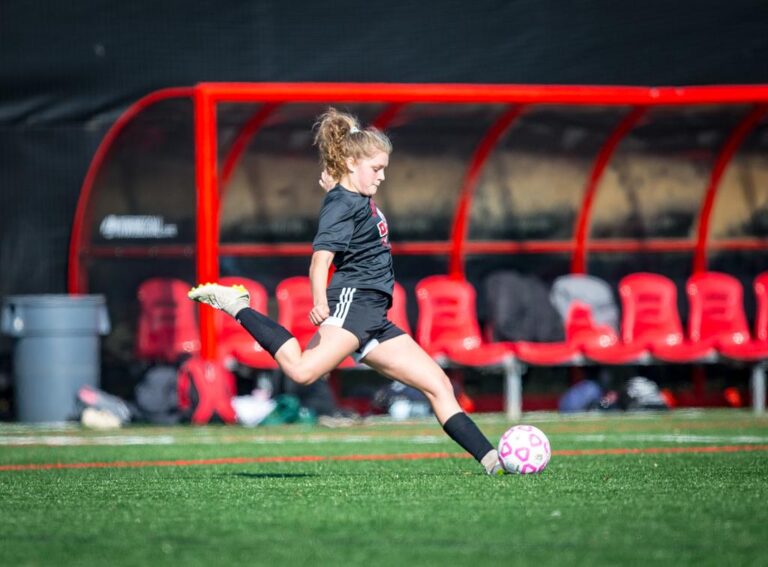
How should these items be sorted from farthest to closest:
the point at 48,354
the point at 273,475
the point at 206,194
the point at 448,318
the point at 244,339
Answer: the point at 448,318 < the point at 244,339 < the point at 48,354 < the point at 206,194 < the point at 273,475

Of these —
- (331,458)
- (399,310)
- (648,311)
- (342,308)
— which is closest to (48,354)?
(399,310)

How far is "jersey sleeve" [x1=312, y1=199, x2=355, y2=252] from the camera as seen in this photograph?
7.20 meters

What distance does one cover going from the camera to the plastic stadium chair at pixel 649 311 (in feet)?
52.4

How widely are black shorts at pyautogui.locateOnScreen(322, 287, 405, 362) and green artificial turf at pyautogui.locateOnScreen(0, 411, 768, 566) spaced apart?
2.47 feet

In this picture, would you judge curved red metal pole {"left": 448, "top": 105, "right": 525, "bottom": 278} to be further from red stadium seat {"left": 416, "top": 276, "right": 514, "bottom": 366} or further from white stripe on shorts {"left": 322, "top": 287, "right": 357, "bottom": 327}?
white stripe on shorts {"left": 322, "top": 287, "right": 357, "bottom": 327}

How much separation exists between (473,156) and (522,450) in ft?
28.5

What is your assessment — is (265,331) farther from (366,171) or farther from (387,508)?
(387,508)

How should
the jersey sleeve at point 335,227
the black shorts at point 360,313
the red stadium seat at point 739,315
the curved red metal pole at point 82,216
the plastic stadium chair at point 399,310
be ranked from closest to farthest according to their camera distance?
the jersey sleeve at point 335,227
the black shorts at point 360,313
the plastic stadium chair at point 399,310
the red stadium seat at point 739,315
the curved red metal pole at point 82,216

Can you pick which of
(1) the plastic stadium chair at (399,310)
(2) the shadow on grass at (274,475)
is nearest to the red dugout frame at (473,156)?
(1) the plastic stadium chair at (399,310)

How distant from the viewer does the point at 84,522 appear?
6090 mm

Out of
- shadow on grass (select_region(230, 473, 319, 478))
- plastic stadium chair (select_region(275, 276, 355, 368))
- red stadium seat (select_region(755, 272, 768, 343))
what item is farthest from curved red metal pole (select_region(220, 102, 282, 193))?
shadow on grass (select_region(230, 473, 319, 478))

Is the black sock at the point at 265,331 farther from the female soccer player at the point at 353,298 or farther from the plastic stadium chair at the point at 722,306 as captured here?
the plastic stadium chair at the point at 722,306

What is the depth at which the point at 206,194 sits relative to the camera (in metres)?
13.7

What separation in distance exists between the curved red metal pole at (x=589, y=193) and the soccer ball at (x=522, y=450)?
8779mm
